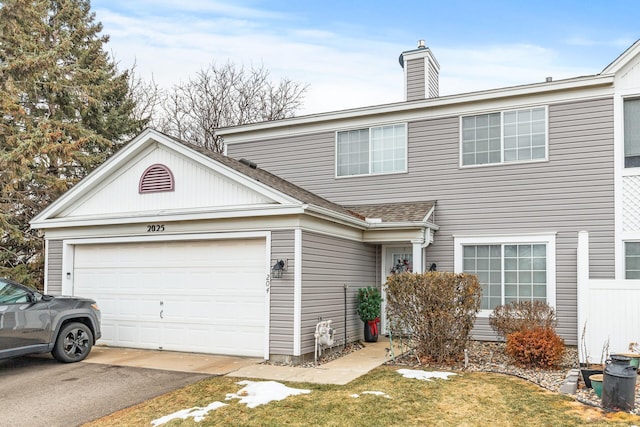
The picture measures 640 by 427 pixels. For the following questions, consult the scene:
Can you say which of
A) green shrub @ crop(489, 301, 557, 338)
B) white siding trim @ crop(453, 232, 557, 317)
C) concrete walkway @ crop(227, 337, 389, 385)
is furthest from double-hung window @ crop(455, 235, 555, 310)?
concrete walkway @ crop(227, 337, 389, 385)

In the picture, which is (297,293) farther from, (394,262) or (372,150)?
(372,150)

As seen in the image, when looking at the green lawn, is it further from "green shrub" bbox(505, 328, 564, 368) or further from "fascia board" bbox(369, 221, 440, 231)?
"fascia board" bbox(369, 221, 440, 231)

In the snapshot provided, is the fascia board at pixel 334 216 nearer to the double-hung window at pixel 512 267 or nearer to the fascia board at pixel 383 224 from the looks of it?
the fascia board at pixel 383 224

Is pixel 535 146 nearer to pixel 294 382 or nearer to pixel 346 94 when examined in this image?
pixel 294 382

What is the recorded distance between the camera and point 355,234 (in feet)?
37.6

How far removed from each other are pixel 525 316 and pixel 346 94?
23.2 m

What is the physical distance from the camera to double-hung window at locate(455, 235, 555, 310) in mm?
11133

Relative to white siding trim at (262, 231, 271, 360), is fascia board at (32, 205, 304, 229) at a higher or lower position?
higher

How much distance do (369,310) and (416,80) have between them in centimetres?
→ 601

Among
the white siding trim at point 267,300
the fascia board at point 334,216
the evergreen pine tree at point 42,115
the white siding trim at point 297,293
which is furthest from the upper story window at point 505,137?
the evergreen pine tree at point 42,115

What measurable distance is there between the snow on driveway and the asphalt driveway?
932 mm

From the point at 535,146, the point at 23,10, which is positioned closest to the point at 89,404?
the point at 535,146

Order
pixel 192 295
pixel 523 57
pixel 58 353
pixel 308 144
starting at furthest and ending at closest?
1. pixel 523 57
2. pixel 308 144
3. pixel 192 295
4. pixel 58 353

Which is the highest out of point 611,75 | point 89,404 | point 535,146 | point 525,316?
point 611,75
